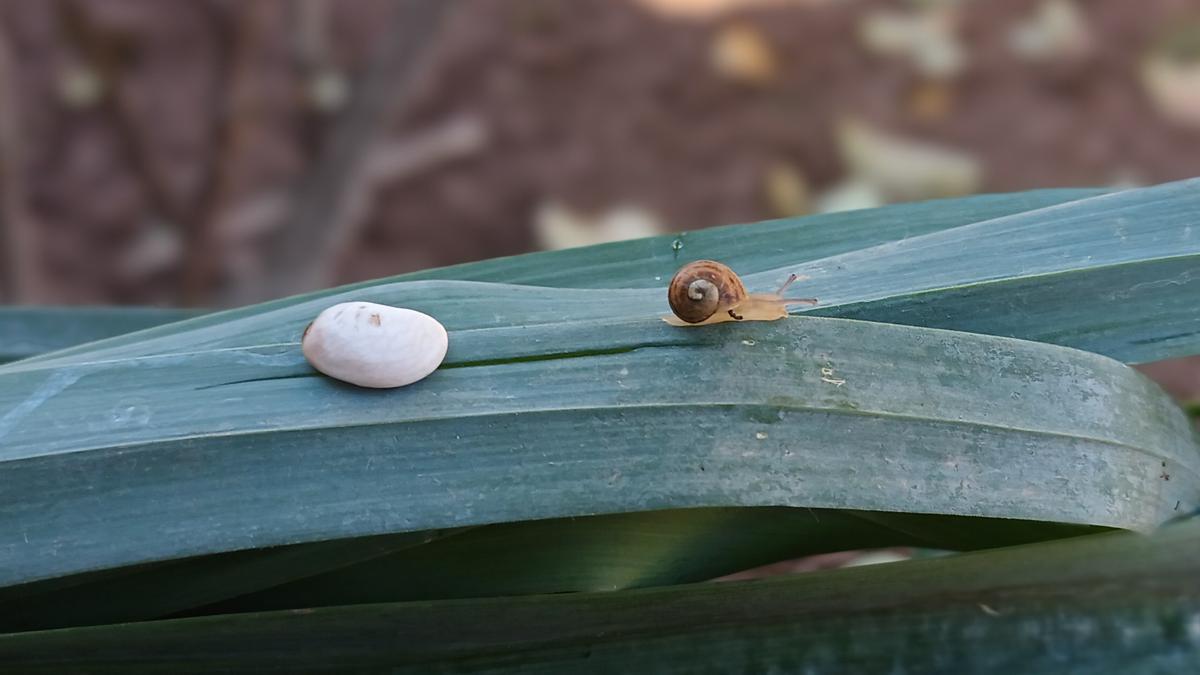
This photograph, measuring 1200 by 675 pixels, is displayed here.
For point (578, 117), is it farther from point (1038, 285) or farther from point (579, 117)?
point (1038, 285)

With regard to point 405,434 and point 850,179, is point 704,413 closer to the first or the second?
point 405,434

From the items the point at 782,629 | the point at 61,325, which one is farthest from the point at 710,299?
the point at 61,325

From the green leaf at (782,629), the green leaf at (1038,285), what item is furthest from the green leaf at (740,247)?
the green leaf at (782,629)

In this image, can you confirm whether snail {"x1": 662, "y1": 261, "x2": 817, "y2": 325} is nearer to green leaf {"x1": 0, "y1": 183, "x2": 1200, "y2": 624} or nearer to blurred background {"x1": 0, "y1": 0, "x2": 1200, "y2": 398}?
green leaf {"x1": 0, "y1": 183, "x2": 1200, "y2": 624}

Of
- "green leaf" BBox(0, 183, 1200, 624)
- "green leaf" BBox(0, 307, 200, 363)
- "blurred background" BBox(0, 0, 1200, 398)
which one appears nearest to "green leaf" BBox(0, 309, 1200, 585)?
"green leaf" BBox(0, 183, 1200, 624)

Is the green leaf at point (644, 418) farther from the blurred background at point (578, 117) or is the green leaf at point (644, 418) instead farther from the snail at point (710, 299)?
the blurred background at point (578, 117)

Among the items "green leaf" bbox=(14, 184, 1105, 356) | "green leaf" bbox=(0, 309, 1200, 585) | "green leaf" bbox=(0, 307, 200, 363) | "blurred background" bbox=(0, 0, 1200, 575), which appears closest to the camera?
"green leaf" bbox=(0, 309, 1200, 585)
